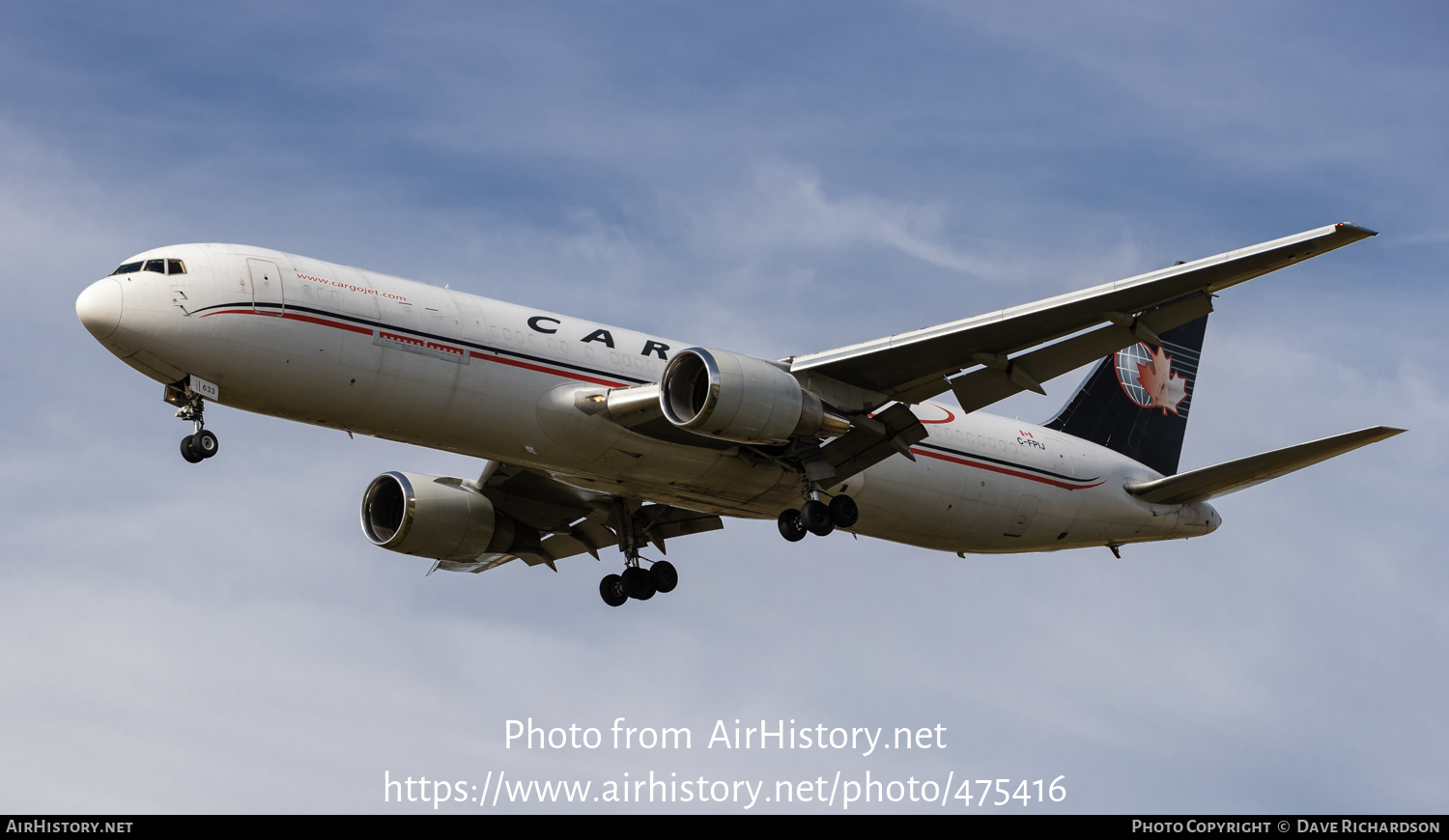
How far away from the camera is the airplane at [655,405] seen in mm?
26219

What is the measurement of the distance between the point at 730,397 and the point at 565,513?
34.7 feet

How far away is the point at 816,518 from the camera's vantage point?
30203mm

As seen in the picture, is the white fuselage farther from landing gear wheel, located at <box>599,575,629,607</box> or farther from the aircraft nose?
landing gear wheel, located at <box>599,575,629,607</box>

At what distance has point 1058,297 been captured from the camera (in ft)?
88.7

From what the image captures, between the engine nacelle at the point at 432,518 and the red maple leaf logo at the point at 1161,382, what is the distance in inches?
683

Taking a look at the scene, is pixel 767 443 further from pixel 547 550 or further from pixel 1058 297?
pixel 547 550

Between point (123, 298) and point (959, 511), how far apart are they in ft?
59.5

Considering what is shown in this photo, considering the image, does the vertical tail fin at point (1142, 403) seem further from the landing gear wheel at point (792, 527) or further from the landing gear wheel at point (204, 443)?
the landing gear wheel at point (204, 443)

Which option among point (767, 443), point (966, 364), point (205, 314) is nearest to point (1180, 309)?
point (966, 364)

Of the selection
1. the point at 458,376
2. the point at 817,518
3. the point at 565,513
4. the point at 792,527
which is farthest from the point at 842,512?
the point at 565,513

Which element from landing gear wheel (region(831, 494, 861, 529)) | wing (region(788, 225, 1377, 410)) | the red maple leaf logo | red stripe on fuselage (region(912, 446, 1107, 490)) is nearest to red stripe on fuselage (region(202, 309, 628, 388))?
wing (region(788, 225, 1377, 410))

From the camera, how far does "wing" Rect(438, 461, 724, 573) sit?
35875 millimetres

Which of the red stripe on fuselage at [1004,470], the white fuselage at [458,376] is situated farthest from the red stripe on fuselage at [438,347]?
the red stripe on fuselage at [1004,470]

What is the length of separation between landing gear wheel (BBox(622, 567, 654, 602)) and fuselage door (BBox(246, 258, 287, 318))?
40.8 ft
